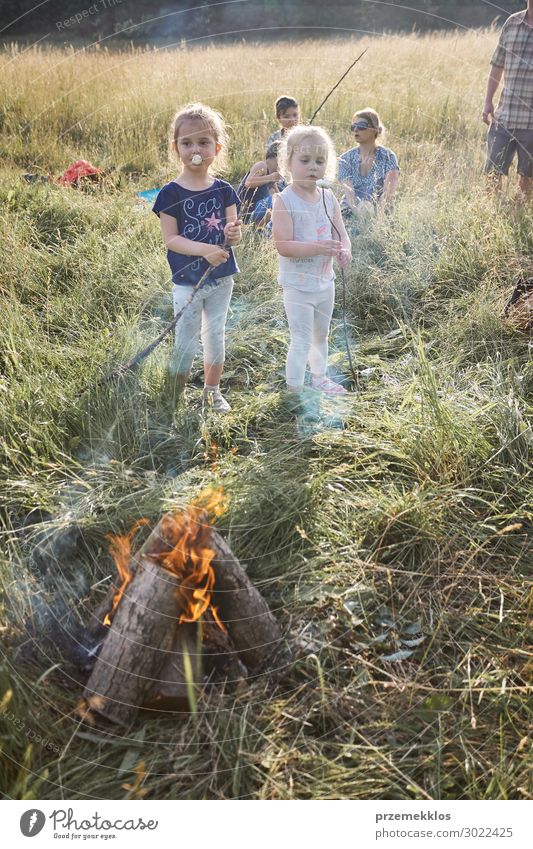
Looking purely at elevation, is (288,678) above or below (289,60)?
below

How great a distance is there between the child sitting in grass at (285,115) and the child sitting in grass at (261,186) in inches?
3.1

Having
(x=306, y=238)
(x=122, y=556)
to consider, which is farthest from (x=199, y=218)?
(x=122, y=556)

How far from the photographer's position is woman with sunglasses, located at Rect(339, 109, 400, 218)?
2693mm

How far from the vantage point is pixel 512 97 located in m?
3.75

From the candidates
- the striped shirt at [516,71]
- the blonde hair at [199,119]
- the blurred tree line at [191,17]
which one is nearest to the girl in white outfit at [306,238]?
the blonde hair at [199,119]

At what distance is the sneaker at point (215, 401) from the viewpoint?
265 cm

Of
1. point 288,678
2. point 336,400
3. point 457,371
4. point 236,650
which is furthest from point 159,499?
point 457,371

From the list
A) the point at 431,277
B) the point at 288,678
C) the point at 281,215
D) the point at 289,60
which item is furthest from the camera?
the point at 431,277

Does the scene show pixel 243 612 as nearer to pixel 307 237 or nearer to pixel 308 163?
pixel 307 237

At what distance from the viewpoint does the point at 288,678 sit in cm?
182

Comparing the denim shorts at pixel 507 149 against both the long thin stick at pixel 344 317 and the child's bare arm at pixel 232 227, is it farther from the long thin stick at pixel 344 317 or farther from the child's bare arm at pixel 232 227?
the child's bare arm at pixel 232 227

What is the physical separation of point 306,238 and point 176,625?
1.34 m
